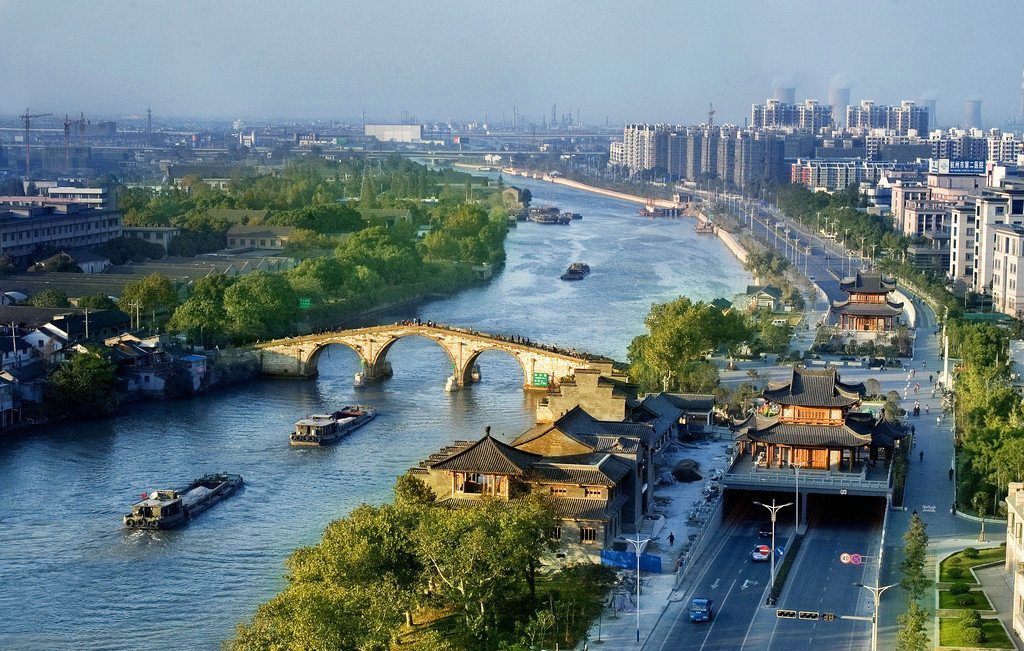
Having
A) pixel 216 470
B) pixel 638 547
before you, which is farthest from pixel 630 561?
pixel 216 470

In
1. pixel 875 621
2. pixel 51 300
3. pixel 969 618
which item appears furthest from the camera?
pixel 51 300

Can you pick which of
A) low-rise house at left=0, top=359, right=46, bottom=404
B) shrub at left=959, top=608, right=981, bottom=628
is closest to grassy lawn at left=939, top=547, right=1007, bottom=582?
shrub at left=959, top=608, right=981, bottom=628

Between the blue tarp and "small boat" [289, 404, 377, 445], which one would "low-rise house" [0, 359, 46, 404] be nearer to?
"small boat" [289, 404, 377, 445]

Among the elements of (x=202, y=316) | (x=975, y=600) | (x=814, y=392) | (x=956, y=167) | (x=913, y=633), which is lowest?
(x=975, y=600)

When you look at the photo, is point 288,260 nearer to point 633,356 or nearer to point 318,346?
point 318,346

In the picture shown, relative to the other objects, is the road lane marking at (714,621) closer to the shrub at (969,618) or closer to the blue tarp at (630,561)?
the blue tarp at (630,561)

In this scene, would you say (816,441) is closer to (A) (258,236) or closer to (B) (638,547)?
(B) (638,547)

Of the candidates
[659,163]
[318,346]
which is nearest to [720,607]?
[318,346]
